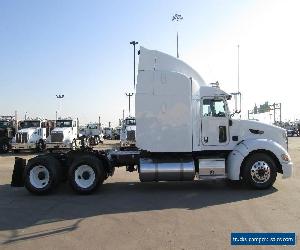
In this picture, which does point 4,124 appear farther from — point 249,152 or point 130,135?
point 249,152

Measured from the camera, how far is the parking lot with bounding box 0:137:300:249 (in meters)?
7.65

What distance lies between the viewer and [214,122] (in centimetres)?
1362

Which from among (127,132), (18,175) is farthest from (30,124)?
(18,175)

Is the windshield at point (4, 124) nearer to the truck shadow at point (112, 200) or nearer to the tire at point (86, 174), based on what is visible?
the truck shadow at point (112, 200)

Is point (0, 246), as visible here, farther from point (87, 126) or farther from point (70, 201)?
point (87, 126)

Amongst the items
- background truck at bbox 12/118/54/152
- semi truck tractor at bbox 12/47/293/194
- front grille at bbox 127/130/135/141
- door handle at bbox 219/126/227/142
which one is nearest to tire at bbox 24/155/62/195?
semi truck tractor at bbox 12/47/293/194

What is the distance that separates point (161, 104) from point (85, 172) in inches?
120

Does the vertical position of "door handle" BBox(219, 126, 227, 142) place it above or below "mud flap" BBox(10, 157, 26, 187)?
above

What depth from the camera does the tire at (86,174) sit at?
1276cm

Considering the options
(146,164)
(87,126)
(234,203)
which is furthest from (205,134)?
(87,126)

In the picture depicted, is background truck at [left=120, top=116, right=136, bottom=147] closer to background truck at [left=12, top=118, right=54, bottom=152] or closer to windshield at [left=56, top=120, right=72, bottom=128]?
windshield at [left=56, top=120, right=72, bottom=128]

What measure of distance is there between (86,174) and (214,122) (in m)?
4.20

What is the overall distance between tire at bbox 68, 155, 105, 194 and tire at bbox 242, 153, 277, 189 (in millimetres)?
4270

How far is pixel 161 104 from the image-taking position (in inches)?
527
